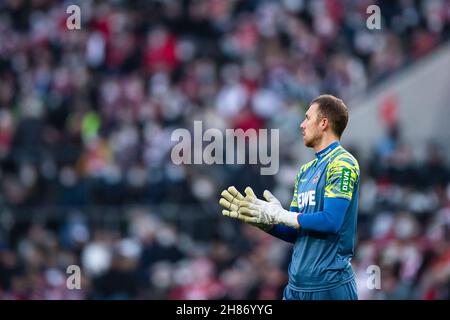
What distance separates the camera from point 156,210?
17922 mm

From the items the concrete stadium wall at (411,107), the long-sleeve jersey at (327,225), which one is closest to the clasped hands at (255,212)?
the long-sleeve jersey at (327,225)

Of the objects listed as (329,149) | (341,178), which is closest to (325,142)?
(329,149)

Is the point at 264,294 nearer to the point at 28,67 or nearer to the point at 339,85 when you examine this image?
the point at 339,85

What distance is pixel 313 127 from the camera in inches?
321

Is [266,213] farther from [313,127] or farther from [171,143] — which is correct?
[171,143]

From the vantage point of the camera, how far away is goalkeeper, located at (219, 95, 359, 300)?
7.82 m

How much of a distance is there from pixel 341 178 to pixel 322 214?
0.28 metres

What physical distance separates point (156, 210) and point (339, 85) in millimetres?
4615

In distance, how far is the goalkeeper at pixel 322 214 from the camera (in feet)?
25.6

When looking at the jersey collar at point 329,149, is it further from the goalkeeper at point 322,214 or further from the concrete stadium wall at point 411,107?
the concrete stadium wall at point 411,107

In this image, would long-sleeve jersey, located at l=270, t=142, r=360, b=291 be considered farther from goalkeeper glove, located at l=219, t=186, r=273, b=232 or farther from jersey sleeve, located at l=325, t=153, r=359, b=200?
goalkeeper glove, located at l=219, t=186, r=273, b=232

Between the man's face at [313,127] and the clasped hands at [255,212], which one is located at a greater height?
the man's face at [313,127]

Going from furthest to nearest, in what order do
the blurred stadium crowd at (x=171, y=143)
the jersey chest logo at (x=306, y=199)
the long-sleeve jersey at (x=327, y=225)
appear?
the blurred stadium crowd at (x=171, y=143)
the jersey chest logo at (x=306, y=199)
the long-sleeve jersey at (x=327, y=225)

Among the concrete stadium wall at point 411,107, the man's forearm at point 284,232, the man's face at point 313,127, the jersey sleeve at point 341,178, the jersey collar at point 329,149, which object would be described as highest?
the concrete stadium wall at point 411,107
